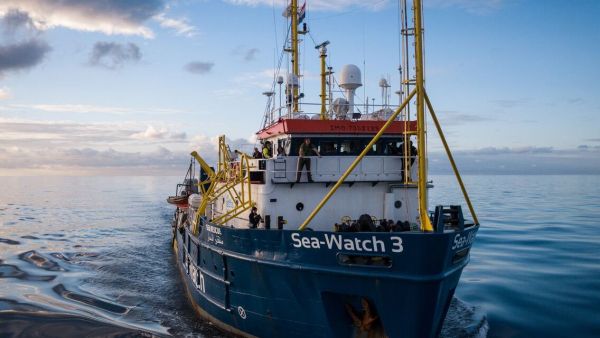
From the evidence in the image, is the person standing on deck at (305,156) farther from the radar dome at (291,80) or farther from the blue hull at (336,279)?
the radar dome at (291,80)

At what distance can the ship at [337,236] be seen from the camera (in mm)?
9289

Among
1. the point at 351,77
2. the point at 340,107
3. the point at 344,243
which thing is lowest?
the point at 344,243

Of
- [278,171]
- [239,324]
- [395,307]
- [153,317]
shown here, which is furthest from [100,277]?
[395,307]

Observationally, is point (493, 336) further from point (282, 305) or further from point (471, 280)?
point (282, 305)

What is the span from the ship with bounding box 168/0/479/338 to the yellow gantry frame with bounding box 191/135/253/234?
4.1 inches

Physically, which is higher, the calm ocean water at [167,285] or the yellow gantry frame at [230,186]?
the yellow gantry frame at [230,186]

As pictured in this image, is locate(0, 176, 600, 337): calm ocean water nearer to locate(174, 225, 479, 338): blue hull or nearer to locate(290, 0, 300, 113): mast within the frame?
locate(174, 225, 479, 338): blue hull

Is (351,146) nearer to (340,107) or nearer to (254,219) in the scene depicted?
(340,107)

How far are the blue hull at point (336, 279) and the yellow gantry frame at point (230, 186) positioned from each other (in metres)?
1.28

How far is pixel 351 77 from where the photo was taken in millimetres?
15219

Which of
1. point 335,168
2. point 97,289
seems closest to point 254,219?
point 335,168

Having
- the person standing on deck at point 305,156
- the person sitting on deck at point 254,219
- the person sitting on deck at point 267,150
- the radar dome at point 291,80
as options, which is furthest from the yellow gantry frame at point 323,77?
the person sitting on deck at point 254,219

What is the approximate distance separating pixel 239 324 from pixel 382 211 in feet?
17.2

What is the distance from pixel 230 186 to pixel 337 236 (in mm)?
5768
